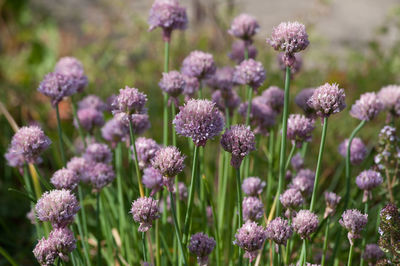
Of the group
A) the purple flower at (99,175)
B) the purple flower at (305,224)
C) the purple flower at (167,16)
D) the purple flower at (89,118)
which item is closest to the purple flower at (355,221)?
the purple flower at (305,224)

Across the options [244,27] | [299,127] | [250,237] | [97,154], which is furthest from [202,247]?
[244,27]

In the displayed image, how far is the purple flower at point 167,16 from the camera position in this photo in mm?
1563


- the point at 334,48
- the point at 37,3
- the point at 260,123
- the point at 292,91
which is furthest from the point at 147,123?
the point at 37,3

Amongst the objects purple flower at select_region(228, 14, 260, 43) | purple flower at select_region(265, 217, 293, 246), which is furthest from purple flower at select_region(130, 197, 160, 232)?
purple flower at select_region(228, 14, 260, 43)

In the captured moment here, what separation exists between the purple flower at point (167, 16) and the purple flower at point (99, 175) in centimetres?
48

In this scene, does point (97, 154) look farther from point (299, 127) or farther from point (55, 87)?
point (299, 127)

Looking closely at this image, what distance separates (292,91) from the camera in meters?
3.52

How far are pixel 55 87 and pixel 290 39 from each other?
736mm

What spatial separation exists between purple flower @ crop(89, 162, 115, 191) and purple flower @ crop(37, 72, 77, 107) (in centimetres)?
24

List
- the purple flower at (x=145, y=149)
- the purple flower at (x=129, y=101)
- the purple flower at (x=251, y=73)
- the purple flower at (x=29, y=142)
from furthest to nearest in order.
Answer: the purple flower at (x=251, y=73) → the purple flower at (x=145, y=149) → the purple flower at (x=29, y=142) → the purple flower at (x=129, y=101)

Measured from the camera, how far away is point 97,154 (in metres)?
1.59

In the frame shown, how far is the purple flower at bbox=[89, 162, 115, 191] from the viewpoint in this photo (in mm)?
1405

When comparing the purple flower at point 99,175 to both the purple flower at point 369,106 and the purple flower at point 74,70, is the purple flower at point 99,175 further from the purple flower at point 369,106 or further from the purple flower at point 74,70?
the purple flower at point 369,106

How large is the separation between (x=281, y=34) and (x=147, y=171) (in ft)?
1.83
